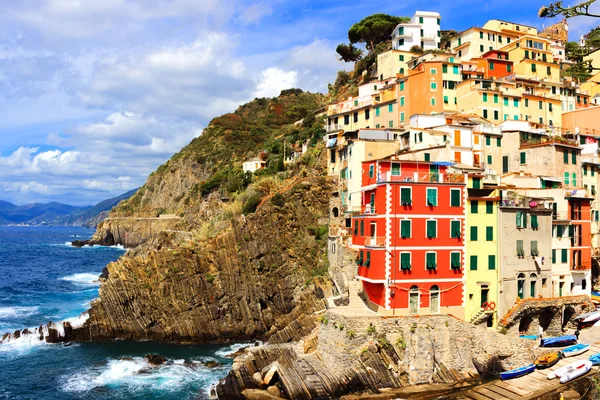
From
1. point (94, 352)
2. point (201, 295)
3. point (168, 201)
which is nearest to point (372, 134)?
point (201, 295)

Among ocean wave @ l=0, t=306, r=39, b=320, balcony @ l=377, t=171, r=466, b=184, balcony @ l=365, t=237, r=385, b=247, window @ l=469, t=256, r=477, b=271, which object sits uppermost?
balcony @ l=377, t=171, r=466, b=184

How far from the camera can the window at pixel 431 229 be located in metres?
38.8

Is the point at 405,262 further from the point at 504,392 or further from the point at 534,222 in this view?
the point at 534,222

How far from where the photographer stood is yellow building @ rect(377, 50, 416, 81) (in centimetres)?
7775

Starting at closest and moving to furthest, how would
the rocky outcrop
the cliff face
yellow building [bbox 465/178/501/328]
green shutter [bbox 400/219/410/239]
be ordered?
1. the rocky outcrop
2. green shutter [bbox 400/219/410/239]
3. yellow building [bbox 465/178/501/328]
4. the cliff face

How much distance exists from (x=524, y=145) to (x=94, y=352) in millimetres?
46440

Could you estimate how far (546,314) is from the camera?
42312 mm

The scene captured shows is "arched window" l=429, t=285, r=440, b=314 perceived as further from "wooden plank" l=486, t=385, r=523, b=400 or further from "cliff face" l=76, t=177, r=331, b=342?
"cliff face" l=76, t=177, r=331, b=342

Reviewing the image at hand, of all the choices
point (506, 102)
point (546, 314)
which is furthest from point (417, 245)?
point (506, 102)

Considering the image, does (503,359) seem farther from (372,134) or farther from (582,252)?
(372,134)

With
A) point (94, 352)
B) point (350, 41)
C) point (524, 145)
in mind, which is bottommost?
point (94, 352)

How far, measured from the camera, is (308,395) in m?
34.2

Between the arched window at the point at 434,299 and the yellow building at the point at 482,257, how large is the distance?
2444mm

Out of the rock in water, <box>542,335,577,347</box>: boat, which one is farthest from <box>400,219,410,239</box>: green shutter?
the rock in water
